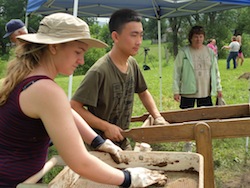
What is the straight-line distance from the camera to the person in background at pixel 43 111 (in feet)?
4.05

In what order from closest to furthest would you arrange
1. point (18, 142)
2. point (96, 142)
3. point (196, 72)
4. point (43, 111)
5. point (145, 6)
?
point (43, 111) < point (18, 142) < point (96, 142) < point (196, 72) < point (145, 6)

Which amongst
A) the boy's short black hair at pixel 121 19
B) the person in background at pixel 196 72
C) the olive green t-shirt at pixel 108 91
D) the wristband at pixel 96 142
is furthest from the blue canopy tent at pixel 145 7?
the wristband at pixel 96 142

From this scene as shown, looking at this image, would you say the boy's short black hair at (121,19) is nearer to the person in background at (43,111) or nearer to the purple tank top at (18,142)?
the person in background at (43,111)

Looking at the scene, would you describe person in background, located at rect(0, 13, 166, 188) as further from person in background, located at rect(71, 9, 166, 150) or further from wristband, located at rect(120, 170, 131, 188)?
person in background, located at rect(71, 9, 166, 150)

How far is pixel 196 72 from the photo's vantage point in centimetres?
428

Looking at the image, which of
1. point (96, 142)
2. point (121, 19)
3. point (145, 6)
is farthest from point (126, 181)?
point (145, 6)

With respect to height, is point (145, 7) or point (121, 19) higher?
point (145, 7)

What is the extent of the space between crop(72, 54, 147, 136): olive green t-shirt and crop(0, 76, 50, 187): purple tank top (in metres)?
0.87

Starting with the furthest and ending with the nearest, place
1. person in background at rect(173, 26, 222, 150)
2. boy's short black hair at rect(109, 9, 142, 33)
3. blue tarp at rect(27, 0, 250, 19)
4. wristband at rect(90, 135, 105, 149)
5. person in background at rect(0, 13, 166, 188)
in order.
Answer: blue tarp at rect(27, 0, 250, 19)
person in background at rect(173, 26, 222, 150)
boy's short black hair at rect(109, 9, 142, 33)
wristband at rect(90, 135, 105, 149)
person in background at rect(0, 13, 166, 188)

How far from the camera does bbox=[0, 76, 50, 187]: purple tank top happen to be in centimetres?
130

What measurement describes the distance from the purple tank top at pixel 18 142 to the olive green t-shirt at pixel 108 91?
2.86 ft

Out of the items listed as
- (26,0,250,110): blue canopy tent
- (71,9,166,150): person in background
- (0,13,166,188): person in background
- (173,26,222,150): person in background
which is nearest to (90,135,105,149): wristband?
(0,13,166,188): person in background

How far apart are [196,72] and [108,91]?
2169 millimetres

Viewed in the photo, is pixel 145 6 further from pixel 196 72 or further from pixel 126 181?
pixel 126 181
